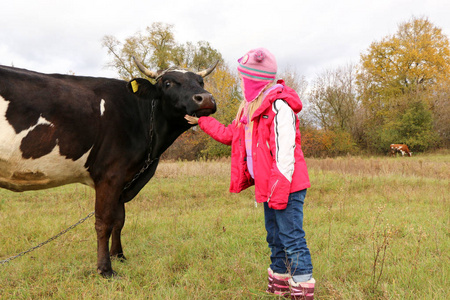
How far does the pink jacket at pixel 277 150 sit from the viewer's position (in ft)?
8.47

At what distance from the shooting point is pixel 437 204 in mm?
7035

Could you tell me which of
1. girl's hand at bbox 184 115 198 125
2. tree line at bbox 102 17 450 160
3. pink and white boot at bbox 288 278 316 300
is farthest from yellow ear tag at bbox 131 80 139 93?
tree line at bbox 102 17 450 160

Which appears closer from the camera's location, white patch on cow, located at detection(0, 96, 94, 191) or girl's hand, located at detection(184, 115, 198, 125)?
white patch on cow, located at detection(0, 96, 94, 191)

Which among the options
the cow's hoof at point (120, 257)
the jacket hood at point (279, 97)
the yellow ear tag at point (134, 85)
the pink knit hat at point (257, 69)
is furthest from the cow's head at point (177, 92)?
the cow's hoof at point (120, 257)

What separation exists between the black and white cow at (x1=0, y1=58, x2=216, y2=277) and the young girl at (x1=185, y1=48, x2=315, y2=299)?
0.84 metres

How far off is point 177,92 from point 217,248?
85.8 inches

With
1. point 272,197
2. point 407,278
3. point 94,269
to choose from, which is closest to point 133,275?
point 94,269

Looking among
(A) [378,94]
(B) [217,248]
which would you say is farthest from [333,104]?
(B) [217,248]

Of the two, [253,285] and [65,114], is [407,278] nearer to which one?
[253,285]

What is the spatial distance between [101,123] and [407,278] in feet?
12.2

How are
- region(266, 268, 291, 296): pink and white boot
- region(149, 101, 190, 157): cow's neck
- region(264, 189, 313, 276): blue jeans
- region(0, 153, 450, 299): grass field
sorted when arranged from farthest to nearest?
region(149, 101, 190, 157): cow's neck → region(0, 153, 450, 299): grass field → region(266, 268, 291, 296): pink and white boot → region(264, 189, 313, 276): blue jeans

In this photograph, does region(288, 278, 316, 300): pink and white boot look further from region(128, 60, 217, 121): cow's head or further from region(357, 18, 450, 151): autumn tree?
region(357, 18, 450, 151): autumn tree

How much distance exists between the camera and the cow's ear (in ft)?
13.2

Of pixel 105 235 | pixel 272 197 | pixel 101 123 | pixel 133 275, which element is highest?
pixel 101 123
